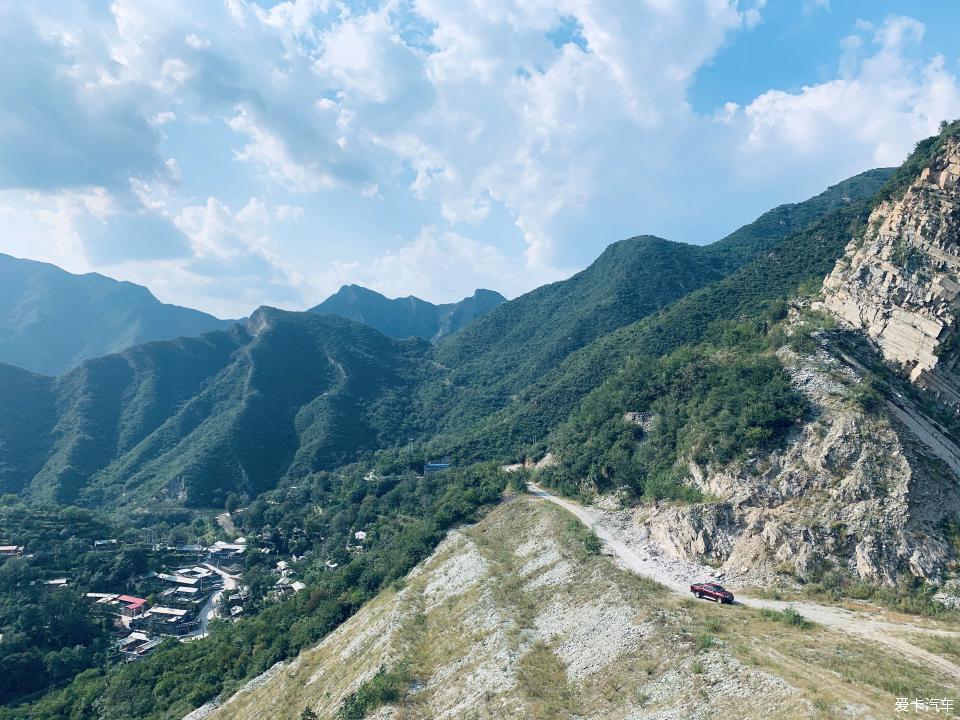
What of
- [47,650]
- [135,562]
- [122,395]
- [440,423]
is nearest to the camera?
[47,650]

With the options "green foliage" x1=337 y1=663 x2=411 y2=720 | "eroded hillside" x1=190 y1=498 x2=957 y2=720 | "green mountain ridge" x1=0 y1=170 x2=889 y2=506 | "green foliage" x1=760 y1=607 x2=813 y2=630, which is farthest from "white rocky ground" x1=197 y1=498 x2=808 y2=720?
"green mountain ridge" x1=0 y1=170 x2=889 y2=506

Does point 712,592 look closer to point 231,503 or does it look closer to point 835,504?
point 835,504

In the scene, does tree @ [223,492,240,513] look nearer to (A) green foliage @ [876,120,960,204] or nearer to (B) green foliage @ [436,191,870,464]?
(B) green foliage @ [436,191,870,464]

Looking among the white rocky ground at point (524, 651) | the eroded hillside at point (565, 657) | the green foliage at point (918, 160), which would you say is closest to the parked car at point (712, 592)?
the eroded hillside at point (565, 657)

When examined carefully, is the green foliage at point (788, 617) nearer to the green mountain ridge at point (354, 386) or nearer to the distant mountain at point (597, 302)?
the green mountain ridge at point (354, 386)

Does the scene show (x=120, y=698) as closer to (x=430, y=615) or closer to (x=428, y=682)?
(x=430, y=615)

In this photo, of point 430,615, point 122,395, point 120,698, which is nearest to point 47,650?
point 120,698
